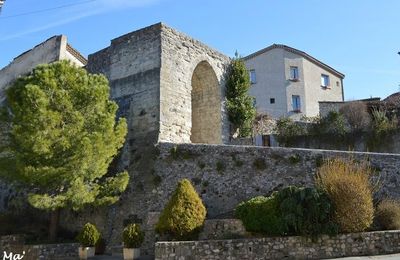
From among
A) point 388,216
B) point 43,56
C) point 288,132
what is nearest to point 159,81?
point 288,132

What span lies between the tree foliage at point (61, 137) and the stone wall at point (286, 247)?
405 cm

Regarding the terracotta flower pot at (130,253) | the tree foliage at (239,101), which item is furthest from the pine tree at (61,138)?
A: the tree foliage at (239,101)

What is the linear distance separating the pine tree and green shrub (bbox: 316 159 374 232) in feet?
22.5

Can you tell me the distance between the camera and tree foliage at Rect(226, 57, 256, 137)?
67.6 ft

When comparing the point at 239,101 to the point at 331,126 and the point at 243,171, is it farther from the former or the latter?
the point at 243,171

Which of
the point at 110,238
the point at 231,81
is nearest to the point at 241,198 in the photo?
the point at 110,238

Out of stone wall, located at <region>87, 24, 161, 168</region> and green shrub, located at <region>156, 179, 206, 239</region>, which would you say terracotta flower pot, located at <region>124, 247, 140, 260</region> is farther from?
stone wall, located at <region>87, 24, 161, 168</region>

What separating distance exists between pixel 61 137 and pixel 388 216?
34.0ft

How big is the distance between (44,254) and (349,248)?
9.20 metres

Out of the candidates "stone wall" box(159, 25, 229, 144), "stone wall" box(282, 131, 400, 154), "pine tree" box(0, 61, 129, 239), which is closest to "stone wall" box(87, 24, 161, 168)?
"stone wall" box(159, 25, 229, 144)

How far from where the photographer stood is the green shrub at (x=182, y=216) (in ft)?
40.7

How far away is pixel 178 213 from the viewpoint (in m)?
12.5

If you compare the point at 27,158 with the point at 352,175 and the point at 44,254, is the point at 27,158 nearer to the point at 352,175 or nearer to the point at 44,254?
the point at 44,254

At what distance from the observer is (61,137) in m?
13.9
